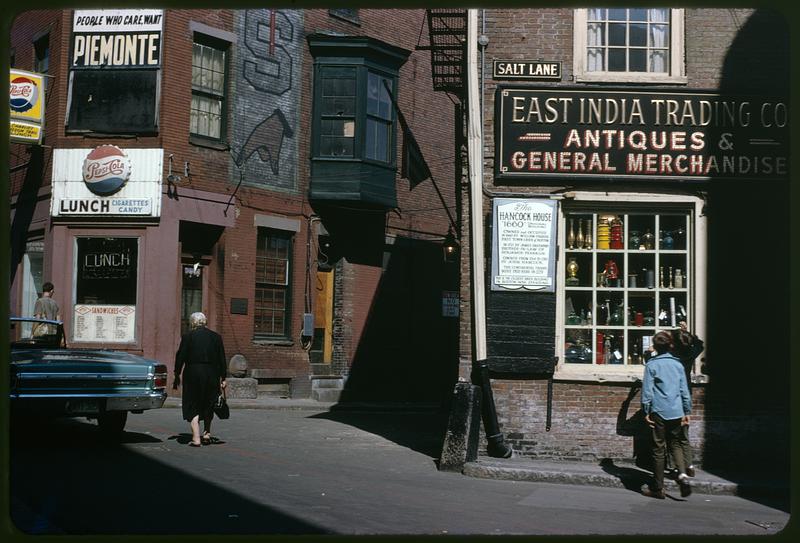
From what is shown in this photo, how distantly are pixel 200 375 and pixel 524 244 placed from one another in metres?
4.38

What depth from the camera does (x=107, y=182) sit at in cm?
1925

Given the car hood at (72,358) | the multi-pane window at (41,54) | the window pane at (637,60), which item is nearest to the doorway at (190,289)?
the multi-pane window at (41,54)

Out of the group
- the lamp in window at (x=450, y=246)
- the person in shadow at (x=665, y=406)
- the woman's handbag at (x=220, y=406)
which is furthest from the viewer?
the lamp in window at (x=450, y=246)

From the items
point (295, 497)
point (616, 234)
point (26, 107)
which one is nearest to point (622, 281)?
point (616, 234)

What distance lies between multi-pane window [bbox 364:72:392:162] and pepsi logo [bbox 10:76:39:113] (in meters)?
7.40

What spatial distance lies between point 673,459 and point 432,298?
52.3 ft

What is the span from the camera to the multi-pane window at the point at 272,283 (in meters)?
21.5

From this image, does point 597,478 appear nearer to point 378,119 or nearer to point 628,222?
point 628,222

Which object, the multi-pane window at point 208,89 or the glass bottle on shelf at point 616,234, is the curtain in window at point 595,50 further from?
the multi-pane window at point 208,89

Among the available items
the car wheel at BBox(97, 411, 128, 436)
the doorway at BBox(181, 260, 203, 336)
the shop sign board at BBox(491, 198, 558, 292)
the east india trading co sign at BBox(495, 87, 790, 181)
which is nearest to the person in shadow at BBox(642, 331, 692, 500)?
the shop sign board at BBox(491, 198, 558, 292)

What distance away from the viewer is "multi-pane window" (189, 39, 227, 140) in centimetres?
2027

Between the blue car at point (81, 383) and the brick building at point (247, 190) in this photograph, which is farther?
the brick building at point (247, 190)

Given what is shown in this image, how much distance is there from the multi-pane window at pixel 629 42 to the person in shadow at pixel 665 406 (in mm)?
3616

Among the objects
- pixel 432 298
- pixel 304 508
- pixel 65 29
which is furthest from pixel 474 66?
pixel 432 298
